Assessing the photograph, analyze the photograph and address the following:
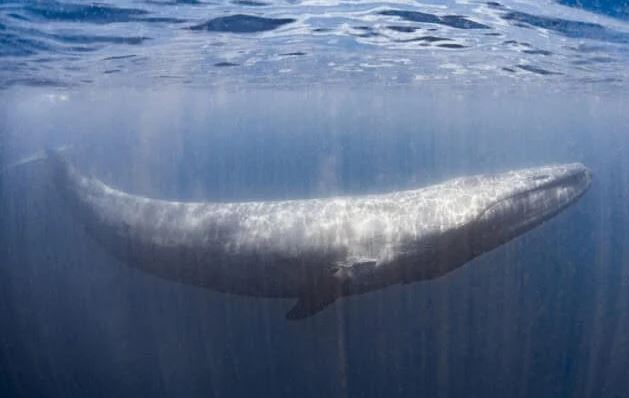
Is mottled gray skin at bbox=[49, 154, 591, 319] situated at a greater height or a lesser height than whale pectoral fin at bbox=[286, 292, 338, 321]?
greater

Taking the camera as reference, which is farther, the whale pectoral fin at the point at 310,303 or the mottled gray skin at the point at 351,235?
the whale pectoral fin at the point at 310,303

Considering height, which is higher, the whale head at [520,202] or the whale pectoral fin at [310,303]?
the whale head at [520,202]

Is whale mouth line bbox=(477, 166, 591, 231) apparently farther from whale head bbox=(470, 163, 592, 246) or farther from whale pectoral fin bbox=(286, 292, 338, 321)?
whale pectoral fin bbox=(286, 292, 338, 321)

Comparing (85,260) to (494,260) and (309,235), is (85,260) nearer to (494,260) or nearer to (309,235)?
(309,235)

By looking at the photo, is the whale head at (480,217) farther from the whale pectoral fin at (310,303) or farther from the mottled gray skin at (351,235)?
the whale pectoral fin at (310,303)

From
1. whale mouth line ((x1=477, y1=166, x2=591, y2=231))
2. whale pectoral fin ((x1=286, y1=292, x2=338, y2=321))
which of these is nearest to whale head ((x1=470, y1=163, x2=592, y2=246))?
whale mouth line ((x1=477, y1=166, x2=591, y2=231))

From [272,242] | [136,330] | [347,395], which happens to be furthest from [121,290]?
[272,242]

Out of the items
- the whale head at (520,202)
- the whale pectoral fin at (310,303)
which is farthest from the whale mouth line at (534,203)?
the whale pectoral fin at (310,303)

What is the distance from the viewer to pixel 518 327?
1582 cm

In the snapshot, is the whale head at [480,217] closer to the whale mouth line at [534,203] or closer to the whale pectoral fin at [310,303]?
the whale mouth line at [534,203]

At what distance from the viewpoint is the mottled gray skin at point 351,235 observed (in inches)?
289

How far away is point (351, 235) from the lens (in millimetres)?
7645

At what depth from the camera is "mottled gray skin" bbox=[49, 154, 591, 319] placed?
7340 mm

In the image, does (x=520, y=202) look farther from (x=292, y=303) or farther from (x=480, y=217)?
(x=292, y=303)
